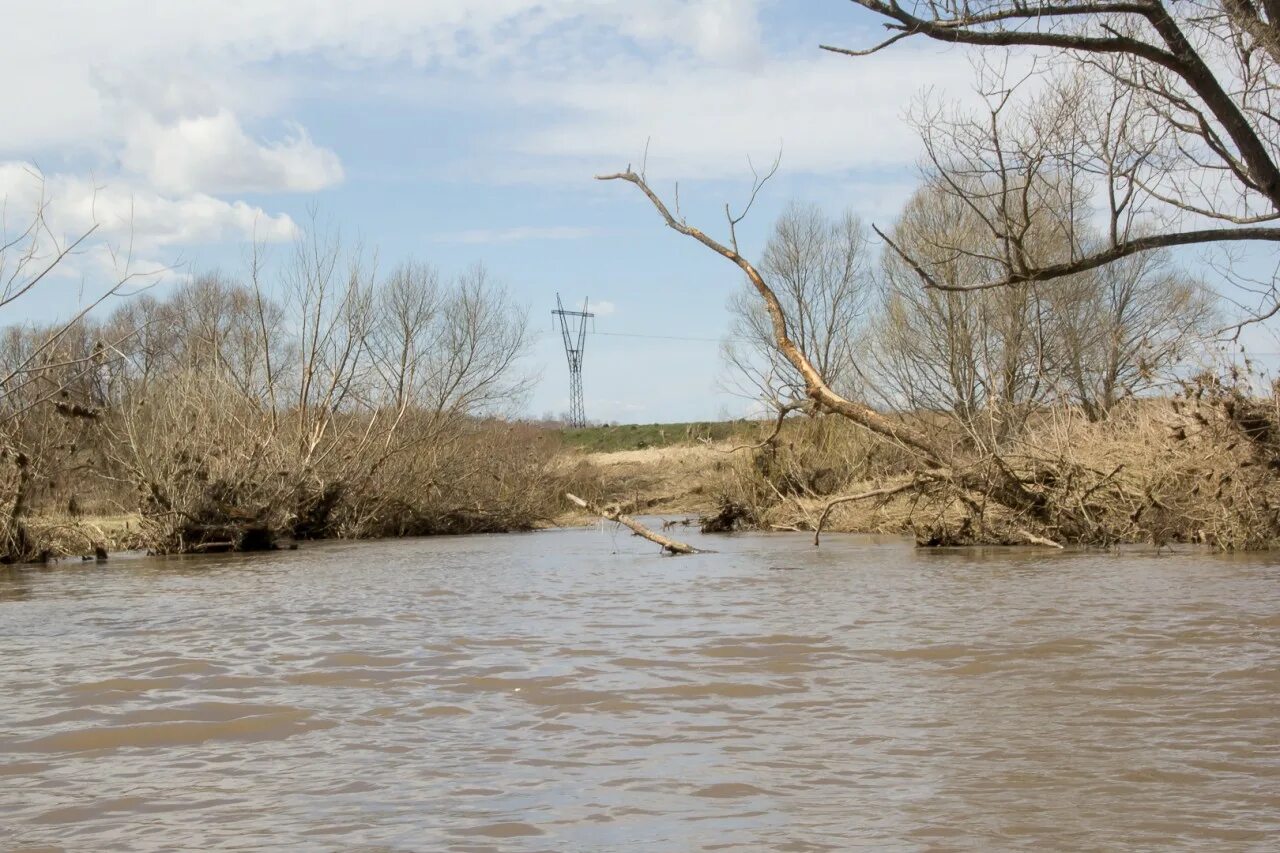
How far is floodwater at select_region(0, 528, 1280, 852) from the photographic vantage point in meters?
4.02

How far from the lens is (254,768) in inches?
198

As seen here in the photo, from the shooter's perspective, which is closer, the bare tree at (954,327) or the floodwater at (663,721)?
the floodwater at (663,721)

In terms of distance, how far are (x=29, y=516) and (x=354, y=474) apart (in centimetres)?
776

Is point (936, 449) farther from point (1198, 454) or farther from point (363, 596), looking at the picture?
point (363, 596)

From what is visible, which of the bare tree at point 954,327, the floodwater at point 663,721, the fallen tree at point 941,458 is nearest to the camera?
the floodwater at point 663,721

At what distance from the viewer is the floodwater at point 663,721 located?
13.2 ft

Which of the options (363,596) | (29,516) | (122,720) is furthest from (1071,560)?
(29,516)

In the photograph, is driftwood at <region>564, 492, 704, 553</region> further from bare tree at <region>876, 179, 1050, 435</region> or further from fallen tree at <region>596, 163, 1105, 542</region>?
bare tree at <region>876, 179, 1050, 435</region>

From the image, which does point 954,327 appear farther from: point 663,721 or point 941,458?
point 663,721

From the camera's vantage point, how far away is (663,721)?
5.72 metres

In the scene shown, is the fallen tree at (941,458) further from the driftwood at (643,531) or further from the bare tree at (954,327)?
the bare tree at (954,327)

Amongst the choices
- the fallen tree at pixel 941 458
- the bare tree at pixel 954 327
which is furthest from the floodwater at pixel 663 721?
the bare tree at pixel 954 327

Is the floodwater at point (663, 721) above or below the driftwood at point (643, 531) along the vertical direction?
below

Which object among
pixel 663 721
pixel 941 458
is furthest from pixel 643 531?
pixel 663 721
